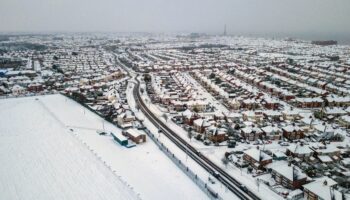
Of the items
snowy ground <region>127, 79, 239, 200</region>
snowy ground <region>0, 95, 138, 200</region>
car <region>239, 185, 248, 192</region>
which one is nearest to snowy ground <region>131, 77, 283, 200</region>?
snowy ground <region>127, 79, 239, 200</region>

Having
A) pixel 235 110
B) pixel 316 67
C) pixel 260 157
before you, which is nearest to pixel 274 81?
pixel 235 110

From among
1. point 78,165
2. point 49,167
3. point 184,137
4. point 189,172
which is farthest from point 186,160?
point 49,167

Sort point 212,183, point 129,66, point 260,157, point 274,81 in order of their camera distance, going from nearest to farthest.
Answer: point 212,183 < point 260,157 < point 274,81 < point 129,66

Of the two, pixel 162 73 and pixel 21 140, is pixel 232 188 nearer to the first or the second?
pixel 21 140

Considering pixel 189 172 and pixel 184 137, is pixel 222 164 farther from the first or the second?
pixel 184 137

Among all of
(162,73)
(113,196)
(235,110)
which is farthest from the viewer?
(162,73)

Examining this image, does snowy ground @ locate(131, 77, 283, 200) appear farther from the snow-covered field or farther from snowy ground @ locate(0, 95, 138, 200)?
snowy ground @ locate(0, 95, 138, 200)
